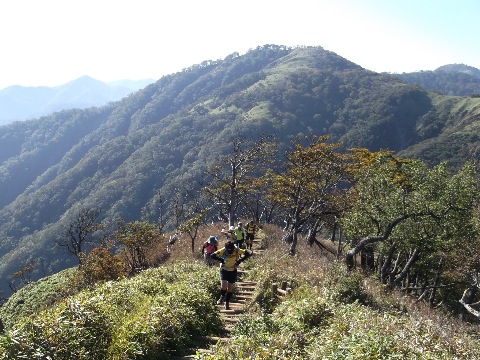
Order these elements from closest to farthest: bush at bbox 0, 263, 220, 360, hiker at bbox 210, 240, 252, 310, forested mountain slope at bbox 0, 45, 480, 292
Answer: bush at bbox 0, 263, 220, 360 → hiker at bbox 210, 240, 252, 310 → forested mountain slope at bbox 0, 45, 480, 292

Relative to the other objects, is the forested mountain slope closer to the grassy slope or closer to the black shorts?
the black shorts

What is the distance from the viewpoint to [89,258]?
2623 centimetres

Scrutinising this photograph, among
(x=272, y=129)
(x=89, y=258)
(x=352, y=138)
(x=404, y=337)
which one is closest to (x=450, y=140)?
(x=352, y=138)

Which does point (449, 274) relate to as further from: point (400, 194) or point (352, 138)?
point (352, 138)

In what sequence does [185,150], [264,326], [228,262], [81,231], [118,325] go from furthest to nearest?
1. [185,150]
2. [81,231]
3. [228,262]
4. [264,326]
5. [118,325]

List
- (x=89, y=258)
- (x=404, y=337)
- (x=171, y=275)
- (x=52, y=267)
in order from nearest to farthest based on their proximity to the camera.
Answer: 1. (x=404, y=337)
2. (x=171, y=275)
3. (x=89, y=258)
4. (x=52, y=267)

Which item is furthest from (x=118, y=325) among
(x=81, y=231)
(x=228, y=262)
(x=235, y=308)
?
(x=81, y=231)

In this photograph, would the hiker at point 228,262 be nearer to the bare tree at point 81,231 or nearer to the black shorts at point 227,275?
the black shorts at point 227,275

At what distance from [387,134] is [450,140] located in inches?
1824

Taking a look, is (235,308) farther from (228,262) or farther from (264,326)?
(264,326)

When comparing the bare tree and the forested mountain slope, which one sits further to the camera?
the forested mountain slope

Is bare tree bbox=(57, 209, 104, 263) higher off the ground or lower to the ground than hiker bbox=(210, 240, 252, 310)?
lower

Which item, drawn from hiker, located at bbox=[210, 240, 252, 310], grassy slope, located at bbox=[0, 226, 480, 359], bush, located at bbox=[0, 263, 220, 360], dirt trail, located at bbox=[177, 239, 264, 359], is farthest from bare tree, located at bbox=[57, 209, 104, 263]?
grassy slope, located at bbox=[0, 226, 480, 359]

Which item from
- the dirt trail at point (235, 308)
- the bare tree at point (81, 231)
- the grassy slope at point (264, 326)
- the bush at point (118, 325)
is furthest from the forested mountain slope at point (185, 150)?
the bush at point (118, 325)
